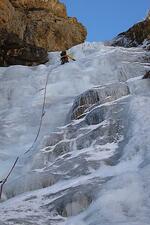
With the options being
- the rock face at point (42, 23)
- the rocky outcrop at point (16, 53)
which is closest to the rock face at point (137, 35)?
the rocky outcrop at point (16, 53)

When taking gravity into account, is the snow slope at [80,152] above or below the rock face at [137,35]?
below

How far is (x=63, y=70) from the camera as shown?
55.0 ft

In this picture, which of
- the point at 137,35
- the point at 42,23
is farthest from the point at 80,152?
the point at 42,23

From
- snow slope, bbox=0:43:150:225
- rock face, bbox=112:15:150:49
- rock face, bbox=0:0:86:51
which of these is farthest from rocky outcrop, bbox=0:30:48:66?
snow slope, bbox=0:43:150:225

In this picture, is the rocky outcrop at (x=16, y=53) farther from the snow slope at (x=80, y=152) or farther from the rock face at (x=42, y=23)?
the snow slope at (x=80, y=152)

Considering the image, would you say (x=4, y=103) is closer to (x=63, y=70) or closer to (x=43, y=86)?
(x=43, y=86)

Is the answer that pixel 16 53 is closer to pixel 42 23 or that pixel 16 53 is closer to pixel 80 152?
pixel 42 23

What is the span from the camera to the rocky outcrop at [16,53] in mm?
20297

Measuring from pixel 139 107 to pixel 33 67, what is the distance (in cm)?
969

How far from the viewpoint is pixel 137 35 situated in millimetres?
20875

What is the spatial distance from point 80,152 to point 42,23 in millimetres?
16527

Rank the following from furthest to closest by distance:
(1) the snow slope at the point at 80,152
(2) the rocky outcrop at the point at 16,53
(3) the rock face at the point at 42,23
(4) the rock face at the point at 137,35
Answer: (3) the rock face at the point at 42,23, (4) the rock face at the point at 137,35, (2) the rocky outcrop at the point at 16,53, (1) the snow slope at the point at 80,152

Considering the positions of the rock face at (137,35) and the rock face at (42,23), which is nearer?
the rock face at (137,35)

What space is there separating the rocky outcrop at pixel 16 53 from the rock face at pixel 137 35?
368 centimetres
